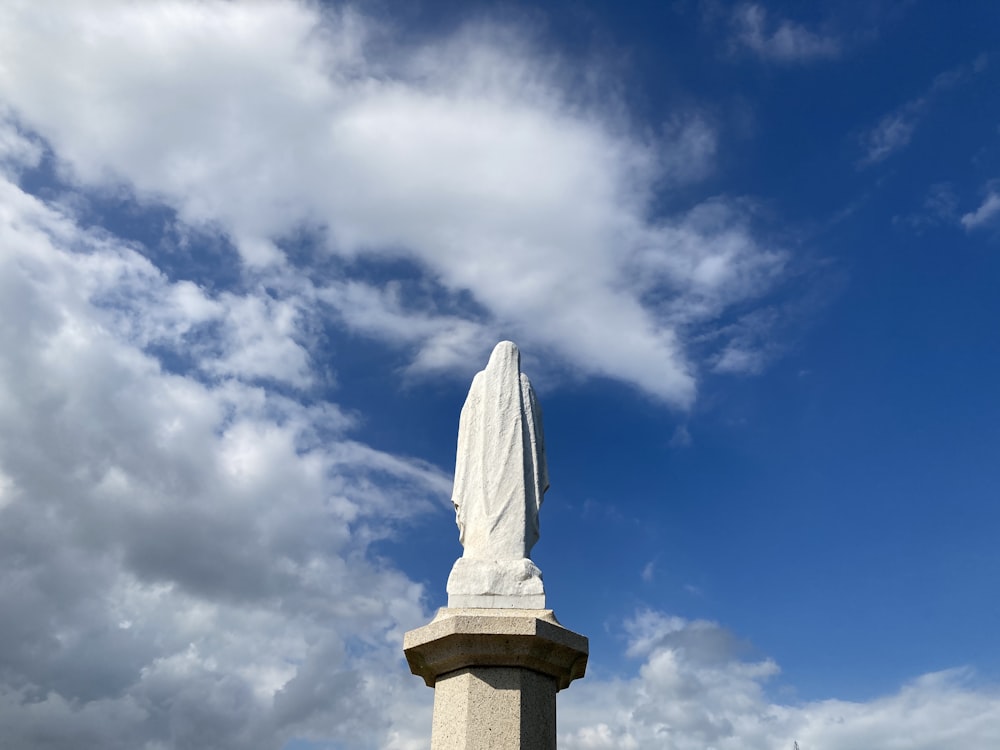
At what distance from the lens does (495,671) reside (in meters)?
9.70

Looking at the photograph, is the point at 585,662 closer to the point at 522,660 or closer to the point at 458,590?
the point at 522,660

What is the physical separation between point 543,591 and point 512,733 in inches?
59.8

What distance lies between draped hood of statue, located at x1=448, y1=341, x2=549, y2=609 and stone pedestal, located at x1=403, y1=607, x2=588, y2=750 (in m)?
0.27

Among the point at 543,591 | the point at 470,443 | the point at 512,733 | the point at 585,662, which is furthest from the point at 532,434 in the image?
the point at 512,733

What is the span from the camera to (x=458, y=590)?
10.2 meters

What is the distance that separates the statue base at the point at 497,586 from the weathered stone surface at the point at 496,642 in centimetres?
11

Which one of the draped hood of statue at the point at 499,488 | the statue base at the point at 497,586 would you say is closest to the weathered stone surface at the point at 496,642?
the statue base at the point at 497,586

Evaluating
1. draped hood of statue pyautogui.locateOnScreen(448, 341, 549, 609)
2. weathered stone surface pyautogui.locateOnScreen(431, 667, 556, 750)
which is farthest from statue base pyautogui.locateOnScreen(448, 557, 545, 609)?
weathered stone surface pyautogui.locateOnScreen(431, 667, 556, 750)

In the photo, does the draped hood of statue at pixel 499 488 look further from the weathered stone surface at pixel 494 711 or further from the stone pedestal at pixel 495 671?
the weathered stone surface at pixel 494 711

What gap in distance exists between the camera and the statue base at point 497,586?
33.1ft

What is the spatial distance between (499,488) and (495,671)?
215 cm

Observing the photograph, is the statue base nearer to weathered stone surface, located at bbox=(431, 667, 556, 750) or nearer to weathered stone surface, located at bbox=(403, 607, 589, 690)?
weathered stone surface, located at bbox=(403, 607, 589, 690)

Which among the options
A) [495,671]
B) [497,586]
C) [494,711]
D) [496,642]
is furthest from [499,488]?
[494,711]

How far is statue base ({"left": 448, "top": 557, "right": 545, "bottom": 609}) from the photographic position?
1008 centimetres
